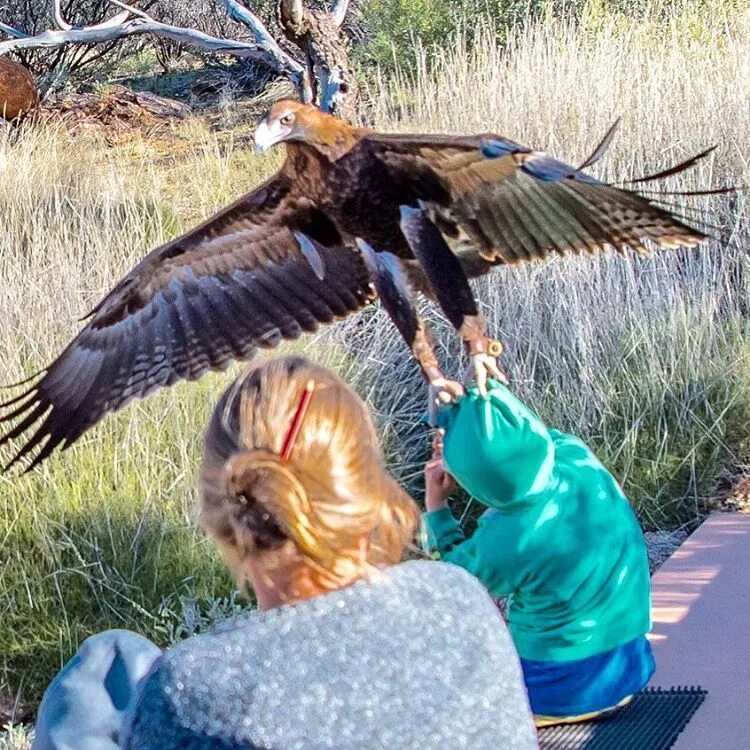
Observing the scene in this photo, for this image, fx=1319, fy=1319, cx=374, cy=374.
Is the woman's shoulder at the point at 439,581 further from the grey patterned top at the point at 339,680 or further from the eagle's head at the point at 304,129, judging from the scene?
the eagle's head at the point at 304,129

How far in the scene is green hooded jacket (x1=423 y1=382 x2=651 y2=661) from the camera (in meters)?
2.31

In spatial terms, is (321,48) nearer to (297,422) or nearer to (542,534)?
(542,534)

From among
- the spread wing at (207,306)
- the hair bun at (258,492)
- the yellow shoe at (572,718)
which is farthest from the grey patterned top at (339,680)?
the spread wing at (207,306)

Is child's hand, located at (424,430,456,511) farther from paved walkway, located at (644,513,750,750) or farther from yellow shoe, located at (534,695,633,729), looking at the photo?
paved walkway, located at (644,513,750,750)

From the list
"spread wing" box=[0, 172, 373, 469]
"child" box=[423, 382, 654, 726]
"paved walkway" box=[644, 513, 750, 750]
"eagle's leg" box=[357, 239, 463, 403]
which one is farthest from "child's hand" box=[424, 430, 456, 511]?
"paved walkway" box=[644, 513, 750, 750]

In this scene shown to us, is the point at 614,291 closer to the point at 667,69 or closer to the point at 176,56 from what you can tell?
the point at 667,69

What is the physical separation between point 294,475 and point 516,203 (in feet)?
4.43

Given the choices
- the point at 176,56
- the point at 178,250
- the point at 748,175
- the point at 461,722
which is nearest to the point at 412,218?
the point at 178,250

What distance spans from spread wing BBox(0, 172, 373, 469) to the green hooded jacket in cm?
65

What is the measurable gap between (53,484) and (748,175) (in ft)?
11.3

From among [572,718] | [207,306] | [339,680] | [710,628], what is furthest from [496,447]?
[710,628]

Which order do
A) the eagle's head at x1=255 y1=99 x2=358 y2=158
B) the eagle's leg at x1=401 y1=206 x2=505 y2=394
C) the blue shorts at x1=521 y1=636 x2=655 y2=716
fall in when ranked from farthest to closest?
1. the blue shorts at x1=521 y1=636 x2=655 y2=716
2. the eagle's head at x1=255 y1=99 x2=358 y2=158
3. the eagle's leg at x1=401 y1=206 x2=505 y2=394

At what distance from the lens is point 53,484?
441 centimetres

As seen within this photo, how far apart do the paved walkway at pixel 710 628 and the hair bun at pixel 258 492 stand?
1.71 m
